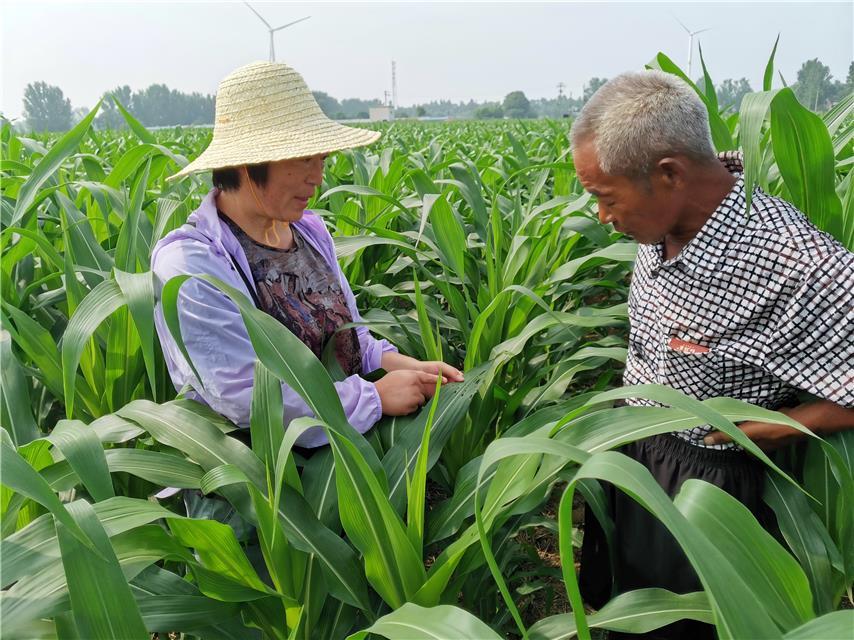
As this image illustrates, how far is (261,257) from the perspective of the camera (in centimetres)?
128

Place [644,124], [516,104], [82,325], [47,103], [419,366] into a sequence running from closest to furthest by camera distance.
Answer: [644,124] < [82,325] < [419,366] < [47,103] < [516,104]

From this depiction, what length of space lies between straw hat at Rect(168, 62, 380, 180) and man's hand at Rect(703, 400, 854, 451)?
85 cm

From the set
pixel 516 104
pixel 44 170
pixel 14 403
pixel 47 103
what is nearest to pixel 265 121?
pixel 44 170

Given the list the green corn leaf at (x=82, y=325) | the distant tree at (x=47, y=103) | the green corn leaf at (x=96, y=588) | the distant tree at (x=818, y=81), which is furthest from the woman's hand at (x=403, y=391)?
the distant tree at (x=47, y=103)

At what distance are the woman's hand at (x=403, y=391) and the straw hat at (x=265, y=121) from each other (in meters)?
0.43

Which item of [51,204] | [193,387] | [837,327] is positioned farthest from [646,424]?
[51,204]

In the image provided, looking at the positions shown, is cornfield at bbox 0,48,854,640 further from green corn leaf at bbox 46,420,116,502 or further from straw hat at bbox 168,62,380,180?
straw hat at bbox 168,62,380,180

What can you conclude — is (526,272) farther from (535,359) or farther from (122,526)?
(122,526)

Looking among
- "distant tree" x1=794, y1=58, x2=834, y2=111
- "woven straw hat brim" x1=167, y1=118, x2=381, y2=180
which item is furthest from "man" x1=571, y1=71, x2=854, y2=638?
"distant tree" x1=794, y1=58, x2=834, y2=111

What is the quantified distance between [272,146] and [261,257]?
0.67 ft

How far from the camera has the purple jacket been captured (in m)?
1.13

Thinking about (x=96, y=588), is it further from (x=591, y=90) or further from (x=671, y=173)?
(x=591, y=90)

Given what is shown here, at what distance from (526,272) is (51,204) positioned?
59.9 inches

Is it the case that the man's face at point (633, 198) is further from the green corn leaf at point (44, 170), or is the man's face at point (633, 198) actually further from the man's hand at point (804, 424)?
the green corn leaf at point (44, 170)
